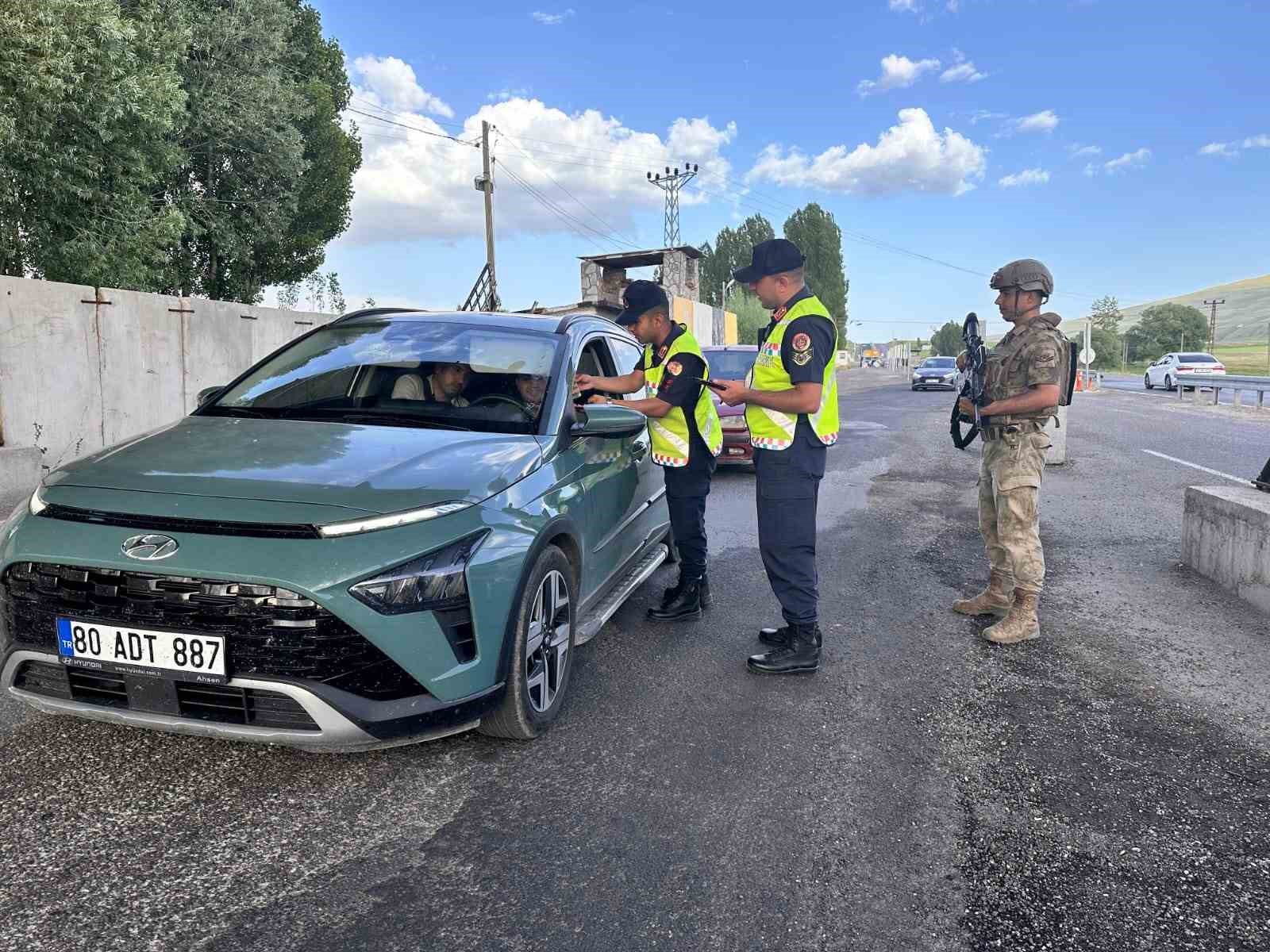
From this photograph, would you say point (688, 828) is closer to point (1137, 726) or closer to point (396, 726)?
point (396, 726)

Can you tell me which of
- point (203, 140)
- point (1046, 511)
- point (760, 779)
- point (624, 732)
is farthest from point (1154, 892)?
point (203, 140)

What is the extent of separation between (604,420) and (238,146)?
1926cm

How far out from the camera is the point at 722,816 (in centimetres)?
263

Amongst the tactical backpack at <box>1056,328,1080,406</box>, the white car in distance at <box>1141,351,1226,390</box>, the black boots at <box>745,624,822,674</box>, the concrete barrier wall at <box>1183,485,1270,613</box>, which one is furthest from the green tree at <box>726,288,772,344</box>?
the black boots at <box>745,624,822,674</box>

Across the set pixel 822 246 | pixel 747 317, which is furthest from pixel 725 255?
pixel 747 317

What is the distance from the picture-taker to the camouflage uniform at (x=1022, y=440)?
4.33 m

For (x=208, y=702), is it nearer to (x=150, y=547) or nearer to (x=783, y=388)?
(x=150, y=547)

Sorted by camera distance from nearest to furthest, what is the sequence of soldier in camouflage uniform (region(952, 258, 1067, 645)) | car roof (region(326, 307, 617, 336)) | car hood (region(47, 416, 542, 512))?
car hood (region(47, 416, 542, 512)) → car roof (region(326, 307, 617, 336)) → soldier in camouflage uniform (region(952, 258, 1067, 645))

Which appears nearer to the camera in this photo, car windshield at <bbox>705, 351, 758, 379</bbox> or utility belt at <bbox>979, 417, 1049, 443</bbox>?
utility belt at <bbox>979, 417, 1049, 443</bbox>

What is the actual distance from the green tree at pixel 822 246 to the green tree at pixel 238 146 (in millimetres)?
59679

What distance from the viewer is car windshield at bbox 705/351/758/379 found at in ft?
37.6

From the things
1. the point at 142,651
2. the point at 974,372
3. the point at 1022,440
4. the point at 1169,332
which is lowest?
the point at 142,651

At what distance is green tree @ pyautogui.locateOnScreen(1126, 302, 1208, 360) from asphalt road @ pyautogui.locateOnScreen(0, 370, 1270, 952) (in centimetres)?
12309

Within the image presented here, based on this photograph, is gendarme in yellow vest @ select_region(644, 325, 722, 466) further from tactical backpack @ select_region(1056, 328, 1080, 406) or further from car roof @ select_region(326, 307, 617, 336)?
tactical backpack @ select_region(1056, 328, 1080, 406)
